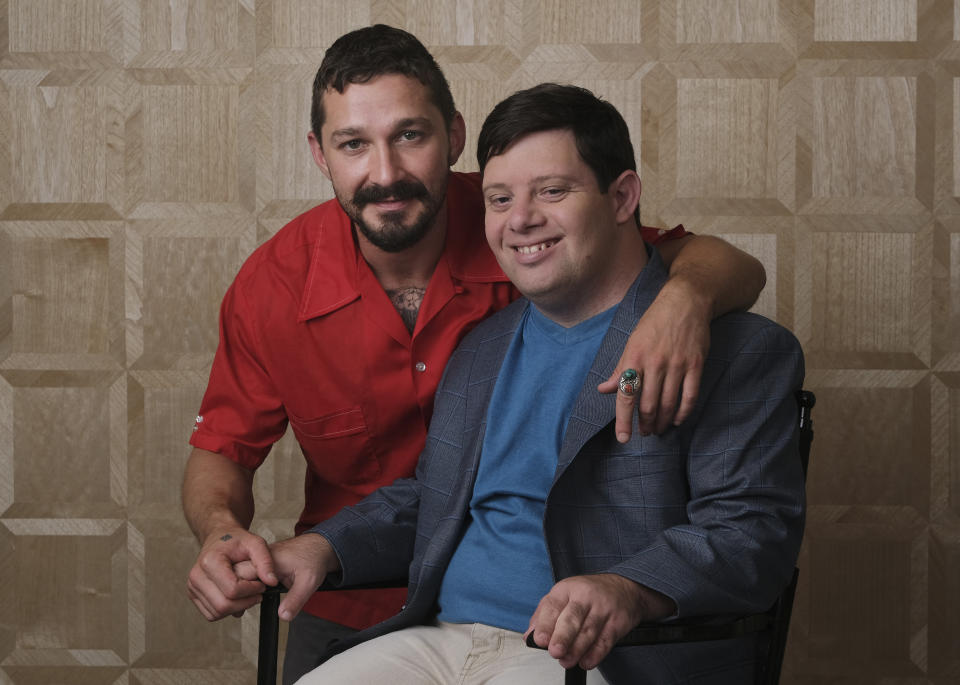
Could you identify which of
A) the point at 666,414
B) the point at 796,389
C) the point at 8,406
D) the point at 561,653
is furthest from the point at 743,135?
the point at 8,406

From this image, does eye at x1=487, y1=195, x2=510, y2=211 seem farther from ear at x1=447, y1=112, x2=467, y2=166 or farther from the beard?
ear at x1=447, y1=112, x2=467, y2=166

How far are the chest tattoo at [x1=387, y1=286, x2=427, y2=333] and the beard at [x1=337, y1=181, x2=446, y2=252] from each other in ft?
0.46

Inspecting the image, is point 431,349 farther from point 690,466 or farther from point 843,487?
point 843,487

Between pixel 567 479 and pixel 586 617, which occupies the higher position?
pixel 567 479

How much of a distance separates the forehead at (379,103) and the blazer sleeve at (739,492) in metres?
0.79

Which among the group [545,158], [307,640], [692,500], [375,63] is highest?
[375,63]

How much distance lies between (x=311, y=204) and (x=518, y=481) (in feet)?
5.41

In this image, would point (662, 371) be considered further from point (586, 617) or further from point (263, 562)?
point (263, 562)

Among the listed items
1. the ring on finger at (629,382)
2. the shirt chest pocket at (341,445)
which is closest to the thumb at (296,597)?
the shirt chest pocket at (341,445)

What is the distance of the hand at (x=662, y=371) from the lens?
1.64 metres

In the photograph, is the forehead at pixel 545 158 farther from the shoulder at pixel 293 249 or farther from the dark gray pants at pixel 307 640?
the dark gray pants at pixel 307 640

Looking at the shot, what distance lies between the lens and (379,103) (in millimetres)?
2113

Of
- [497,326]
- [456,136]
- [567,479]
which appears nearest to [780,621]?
[567,479]

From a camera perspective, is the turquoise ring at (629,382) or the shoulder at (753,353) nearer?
the turquoise ring at (629,382)
